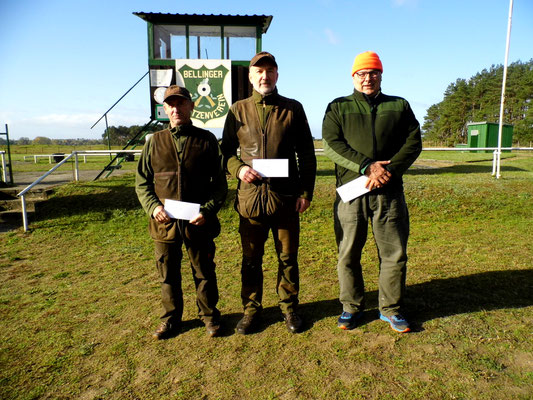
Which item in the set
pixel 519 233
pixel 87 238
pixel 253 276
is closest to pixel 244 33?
pixel 87 238

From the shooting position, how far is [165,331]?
10.3ft

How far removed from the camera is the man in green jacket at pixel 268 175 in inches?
119

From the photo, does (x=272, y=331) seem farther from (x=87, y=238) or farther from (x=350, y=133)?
(x=87, y=238)

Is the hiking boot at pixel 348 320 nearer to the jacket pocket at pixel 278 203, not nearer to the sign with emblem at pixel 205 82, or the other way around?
the jacket pocket at pixel 278 203

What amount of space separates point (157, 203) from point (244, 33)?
8.79 meters

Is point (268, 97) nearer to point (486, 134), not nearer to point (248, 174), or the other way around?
point (248, 174)

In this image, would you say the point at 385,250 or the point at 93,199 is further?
the point at 93,199

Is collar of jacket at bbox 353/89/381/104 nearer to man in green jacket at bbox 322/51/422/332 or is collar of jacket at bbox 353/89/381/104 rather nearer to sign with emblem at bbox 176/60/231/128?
man in green jacket at bbox 322/51/422/332

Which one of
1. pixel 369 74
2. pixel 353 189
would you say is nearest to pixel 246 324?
pixel 353 189

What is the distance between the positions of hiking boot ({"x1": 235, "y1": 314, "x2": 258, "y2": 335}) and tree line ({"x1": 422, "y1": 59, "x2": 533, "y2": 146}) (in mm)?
58100

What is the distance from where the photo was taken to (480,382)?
2.44 meters

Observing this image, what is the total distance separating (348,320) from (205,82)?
8.55 meters

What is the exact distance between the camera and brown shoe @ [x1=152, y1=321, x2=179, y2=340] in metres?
3.11

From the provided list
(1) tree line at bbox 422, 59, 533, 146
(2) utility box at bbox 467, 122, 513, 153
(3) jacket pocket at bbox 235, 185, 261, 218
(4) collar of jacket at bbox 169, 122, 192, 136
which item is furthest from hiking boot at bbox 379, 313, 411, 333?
(1) tree line at bbox 422, 59, 533, 146
